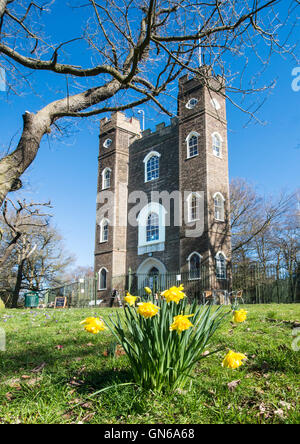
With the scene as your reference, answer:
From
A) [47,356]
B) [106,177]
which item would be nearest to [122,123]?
[106,177]

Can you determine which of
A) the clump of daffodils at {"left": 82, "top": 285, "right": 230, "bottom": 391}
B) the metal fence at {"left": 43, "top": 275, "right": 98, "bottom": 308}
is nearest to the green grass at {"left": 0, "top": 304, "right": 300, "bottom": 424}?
the clump of daffodils at {"left": 82, "top": 285, "right": 230, "bottom": 391}

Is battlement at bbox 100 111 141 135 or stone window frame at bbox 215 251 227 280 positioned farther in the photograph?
battlement at bbox 100 111 141 135

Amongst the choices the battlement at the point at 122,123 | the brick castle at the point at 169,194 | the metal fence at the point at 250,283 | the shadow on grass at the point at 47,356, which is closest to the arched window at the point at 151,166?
the brick castle at the point at 169,194

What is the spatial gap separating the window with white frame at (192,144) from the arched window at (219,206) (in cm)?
291

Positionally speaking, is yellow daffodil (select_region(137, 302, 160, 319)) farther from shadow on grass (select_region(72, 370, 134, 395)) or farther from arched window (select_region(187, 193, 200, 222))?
arched window (select_region(187, 193, 200, 222))

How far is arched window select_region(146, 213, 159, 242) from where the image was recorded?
72.4 feet

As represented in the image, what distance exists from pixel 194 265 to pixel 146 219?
566cm

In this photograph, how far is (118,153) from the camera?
25812 mm

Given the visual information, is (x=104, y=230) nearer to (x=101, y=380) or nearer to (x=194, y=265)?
(x=194, y=265)

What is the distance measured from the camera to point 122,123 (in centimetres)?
2628
